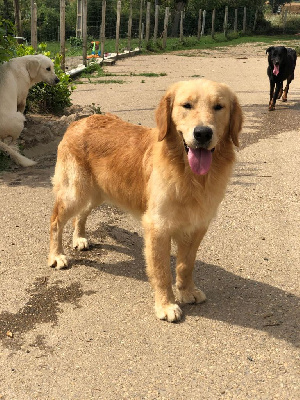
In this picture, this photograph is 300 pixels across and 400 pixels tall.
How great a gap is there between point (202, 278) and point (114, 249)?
0.93m

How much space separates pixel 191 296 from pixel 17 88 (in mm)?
5632

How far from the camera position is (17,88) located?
26.2ft

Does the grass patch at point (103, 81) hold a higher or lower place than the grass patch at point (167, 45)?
lower

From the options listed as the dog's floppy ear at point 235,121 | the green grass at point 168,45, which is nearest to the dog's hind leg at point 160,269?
the dog's floppy ear at point 235,121

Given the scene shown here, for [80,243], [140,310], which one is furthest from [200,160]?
[80,243]

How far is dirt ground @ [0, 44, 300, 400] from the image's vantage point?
2.84 metres

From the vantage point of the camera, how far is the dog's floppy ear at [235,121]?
3264 millimetres

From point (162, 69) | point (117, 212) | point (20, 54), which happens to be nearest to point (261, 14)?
point (162, 69)

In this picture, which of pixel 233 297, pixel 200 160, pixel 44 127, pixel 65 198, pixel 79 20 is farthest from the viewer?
pixel 79 20

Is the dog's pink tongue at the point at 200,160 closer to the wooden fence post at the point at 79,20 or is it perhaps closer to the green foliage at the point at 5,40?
the green foliage at the point at 5,40

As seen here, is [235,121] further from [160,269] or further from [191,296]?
[191,296]

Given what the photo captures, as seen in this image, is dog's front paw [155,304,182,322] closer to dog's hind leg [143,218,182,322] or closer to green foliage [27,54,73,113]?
dog's hind leg [143,218,182,322]

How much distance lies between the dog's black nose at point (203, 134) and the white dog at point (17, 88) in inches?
166

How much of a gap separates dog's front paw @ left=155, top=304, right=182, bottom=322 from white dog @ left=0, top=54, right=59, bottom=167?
153 inches
